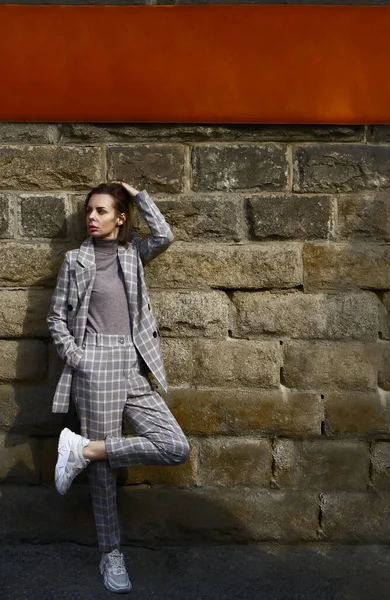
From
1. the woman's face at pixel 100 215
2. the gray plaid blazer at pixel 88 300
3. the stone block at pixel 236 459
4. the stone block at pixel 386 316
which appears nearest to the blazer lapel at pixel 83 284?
the gray plaid blazer at pixel 88 300

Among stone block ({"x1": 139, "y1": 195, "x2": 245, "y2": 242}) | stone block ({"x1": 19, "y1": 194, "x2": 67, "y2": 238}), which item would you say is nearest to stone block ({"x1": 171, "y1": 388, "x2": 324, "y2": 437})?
stone block ({"x1": 139, "y1": 195, "x2": 245, "y2": 242})

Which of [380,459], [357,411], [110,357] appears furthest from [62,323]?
[380,459]

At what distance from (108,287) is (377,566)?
6.50 ft

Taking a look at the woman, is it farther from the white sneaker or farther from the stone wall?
the stone wall

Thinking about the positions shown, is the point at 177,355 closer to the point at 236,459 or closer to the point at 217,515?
the point at 236,459

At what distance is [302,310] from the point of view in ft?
13.8

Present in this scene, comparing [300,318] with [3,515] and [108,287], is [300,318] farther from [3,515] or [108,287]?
[3,515]

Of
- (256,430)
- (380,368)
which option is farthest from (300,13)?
(256,430)

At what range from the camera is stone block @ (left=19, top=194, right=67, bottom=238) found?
4.17 m

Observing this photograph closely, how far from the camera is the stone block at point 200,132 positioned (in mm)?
4113

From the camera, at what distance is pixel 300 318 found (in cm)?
421

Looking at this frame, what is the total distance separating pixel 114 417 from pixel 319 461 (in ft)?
3.84

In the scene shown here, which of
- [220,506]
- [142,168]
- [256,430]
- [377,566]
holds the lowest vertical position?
[377,566]

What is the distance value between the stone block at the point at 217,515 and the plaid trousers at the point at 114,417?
368mm
